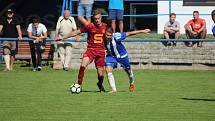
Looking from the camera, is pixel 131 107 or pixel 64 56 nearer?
pixel 131 107

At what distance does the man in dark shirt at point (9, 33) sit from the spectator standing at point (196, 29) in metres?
5.19

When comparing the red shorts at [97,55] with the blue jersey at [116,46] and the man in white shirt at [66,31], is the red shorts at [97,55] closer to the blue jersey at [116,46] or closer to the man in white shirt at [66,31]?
the blue jersey at [116,46]

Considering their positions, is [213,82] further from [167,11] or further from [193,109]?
[167,11]

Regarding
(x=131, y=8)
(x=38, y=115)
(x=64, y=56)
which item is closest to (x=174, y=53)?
(x=64, y=56)

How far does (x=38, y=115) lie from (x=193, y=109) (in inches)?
102

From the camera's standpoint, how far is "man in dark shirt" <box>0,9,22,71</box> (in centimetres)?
2106

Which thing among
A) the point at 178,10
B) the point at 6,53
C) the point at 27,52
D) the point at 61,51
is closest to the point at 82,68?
the point at 61,51

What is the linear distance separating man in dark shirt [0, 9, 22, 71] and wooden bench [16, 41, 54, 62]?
49.2 inches

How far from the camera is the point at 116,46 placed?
49.0 feet

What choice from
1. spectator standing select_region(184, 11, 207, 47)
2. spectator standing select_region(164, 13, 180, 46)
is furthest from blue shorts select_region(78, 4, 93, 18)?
spectator standing select_region(184, 11, 207, 47)

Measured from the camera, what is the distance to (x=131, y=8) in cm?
2594

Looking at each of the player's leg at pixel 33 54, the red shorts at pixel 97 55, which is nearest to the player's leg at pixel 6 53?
the player's leg at pixel 33 54

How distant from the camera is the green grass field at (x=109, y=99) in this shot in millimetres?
10656

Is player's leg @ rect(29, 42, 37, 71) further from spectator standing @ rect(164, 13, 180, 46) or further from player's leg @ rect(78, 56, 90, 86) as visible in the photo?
player's leg @ rect(78, 56, 90, 86)
